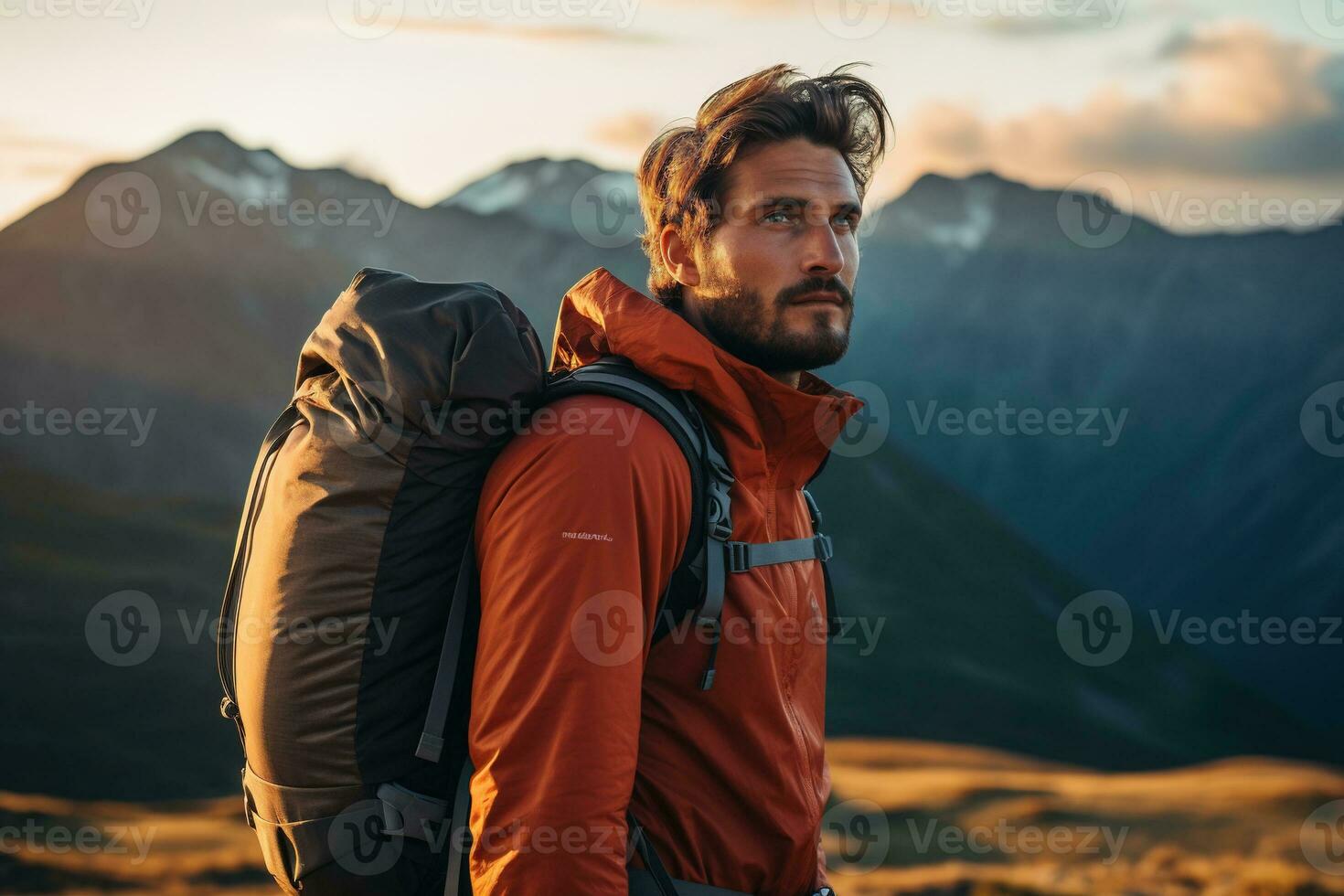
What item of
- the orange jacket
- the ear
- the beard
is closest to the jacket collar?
the orange jacket

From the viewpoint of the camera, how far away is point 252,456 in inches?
1056

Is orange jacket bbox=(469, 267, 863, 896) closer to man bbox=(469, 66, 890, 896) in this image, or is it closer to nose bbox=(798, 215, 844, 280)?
man bbox=(469, 66, 890, 896)

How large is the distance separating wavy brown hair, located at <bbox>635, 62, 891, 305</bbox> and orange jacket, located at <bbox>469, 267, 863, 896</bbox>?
464 millimetres

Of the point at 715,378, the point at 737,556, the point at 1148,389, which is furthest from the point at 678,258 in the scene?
the point at 1148,389

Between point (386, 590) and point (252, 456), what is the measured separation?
26.7 meters

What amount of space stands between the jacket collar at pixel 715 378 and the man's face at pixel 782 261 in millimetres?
181

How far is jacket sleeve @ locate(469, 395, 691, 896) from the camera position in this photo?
1.83 m

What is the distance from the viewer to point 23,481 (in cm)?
2505

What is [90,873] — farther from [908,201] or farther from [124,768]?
[908,201]

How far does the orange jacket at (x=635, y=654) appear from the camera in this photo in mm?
1855

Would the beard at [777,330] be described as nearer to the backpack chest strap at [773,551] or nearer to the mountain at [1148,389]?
the backpack chest strap at [773,551]

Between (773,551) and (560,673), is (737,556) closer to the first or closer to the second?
(773,551)

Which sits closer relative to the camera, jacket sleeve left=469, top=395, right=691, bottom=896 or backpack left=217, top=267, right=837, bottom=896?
jacket sleeve left=469, top=395, right=691, bottom=896

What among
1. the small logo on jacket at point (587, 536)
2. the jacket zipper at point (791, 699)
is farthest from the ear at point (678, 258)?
the small logo on jacket at point (587, 536)
